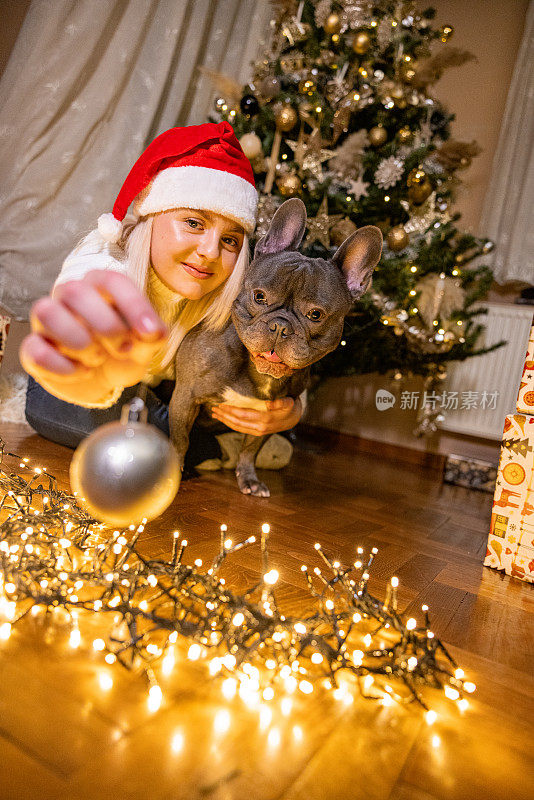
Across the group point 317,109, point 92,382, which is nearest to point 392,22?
point 317,109

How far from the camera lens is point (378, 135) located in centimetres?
190

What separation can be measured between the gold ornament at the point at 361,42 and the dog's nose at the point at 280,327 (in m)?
1.35

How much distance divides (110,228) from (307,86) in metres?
1.06

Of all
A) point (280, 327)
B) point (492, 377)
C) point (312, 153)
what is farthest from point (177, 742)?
point (492, 377)

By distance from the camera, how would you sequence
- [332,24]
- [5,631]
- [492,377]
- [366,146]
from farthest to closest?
[492,377] < [366,146] < [332,24] < [5,631]

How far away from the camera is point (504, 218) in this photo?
2627 mm

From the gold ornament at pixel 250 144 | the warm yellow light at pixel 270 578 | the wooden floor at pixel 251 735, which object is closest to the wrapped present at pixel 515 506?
the wooden floor at pixel 251 735

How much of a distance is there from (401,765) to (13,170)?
6.47 ft

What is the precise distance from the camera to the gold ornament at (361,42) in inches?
72.3

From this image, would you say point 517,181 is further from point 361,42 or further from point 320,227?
point 320,227

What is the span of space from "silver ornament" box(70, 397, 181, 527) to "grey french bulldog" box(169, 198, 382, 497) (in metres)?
0.54

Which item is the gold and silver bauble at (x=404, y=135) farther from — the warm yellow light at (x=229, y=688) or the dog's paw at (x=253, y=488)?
the warm yellow light at (x=229, y=688)

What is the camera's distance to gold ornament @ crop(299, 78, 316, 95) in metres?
1.83

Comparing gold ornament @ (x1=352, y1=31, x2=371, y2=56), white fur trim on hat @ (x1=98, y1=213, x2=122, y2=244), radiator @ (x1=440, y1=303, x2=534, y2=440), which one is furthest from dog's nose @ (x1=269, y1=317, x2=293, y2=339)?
radiator @ (x1=440, y1=303, x2=534, y2=440)
